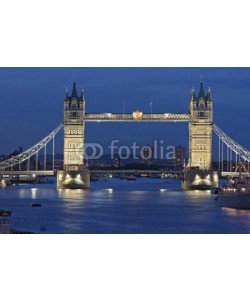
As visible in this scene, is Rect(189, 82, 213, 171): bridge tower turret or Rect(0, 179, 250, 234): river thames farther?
Rect(189, 82, 213, 171): bridge tower turret

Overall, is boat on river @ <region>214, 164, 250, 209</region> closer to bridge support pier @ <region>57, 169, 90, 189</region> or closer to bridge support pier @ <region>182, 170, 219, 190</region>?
bridge support pier @ <region>182, 170, 219, 190</region>

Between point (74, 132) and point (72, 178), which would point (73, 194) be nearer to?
point (72, 178)

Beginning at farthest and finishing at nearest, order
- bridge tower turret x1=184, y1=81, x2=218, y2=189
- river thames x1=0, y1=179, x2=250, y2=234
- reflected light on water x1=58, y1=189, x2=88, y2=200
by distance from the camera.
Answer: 1. bridge tower turret x1=184, y1=81, x2=218, y2=189
2. reflected light on water x1=58, y1=189, x2=88, y2=200
3. river thames x1=0, y1=179, x2=250, y2=234

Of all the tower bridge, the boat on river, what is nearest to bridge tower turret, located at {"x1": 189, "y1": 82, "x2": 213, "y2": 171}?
the tower bridge

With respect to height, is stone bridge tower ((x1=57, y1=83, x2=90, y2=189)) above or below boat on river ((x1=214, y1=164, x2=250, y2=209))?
above

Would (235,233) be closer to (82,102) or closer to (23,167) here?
(82,102)

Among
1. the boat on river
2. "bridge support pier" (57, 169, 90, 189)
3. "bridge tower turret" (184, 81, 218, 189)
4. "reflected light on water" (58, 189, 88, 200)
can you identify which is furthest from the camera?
"bridge tower turret" (184, 81, 218, 189)

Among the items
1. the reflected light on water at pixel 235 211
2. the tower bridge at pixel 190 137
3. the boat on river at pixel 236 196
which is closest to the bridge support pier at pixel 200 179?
the tower bridge at pixel 190 137

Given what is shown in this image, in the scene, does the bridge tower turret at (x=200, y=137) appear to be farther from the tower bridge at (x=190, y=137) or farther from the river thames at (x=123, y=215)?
the river thames at (x=123, y=215)
